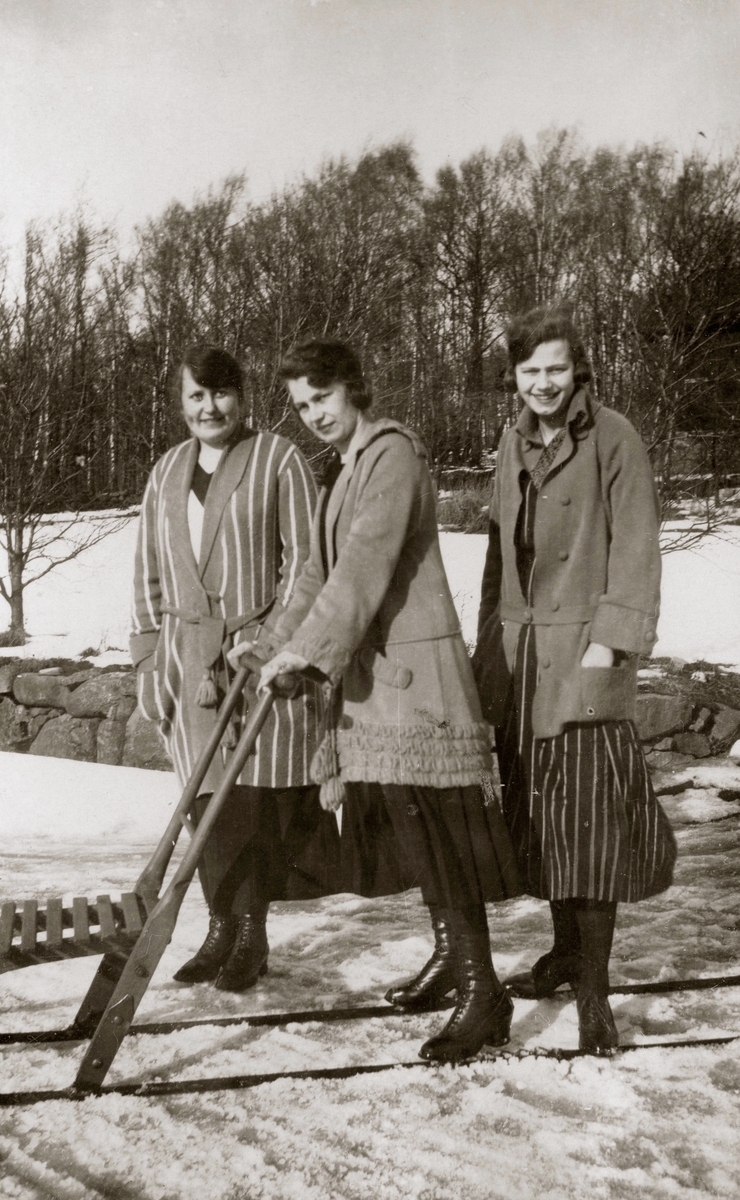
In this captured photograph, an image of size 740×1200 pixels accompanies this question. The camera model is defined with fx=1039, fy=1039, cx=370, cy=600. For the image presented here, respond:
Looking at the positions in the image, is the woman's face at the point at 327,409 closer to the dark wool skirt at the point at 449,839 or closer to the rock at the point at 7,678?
the dark wool skirt at the point at 449,839

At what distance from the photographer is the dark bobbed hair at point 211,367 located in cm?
254

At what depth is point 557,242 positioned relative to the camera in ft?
14.5

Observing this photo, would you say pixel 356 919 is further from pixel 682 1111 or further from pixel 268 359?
pixel 268 359

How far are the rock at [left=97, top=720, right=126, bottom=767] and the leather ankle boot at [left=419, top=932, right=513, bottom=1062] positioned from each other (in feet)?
10.9

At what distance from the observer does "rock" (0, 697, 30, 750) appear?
5.70 meters

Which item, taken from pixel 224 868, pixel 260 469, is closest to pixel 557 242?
pixel 260 469

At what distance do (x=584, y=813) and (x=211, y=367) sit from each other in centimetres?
138

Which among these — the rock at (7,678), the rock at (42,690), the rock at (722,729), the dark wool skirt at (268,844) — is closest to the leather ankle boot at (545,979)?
the dark wool skirt at (268,844)

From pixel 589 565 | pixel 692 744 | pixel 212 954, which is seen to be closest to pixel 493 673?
pixel 589 565

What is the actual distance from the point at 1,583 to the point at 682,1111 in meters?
5.28

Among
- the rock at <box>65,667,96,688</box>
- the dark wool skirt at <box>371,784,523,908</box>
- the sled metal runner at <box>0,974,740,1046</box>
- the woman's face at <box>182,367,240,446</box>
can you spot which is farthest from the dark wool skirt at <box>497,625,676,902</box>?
the rock at <box>65,667,96,688</box>

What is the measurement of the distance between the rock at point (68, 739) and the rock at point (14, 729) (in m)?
0.09

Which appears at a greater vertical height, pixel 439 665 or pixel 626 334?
pixel 626 334

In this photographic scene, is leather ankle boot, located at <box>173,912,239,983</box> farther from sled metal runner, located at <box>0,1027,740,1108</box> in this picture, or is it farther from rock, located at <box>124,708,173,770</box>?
rock, located at <box>124,708,173,770</box>
